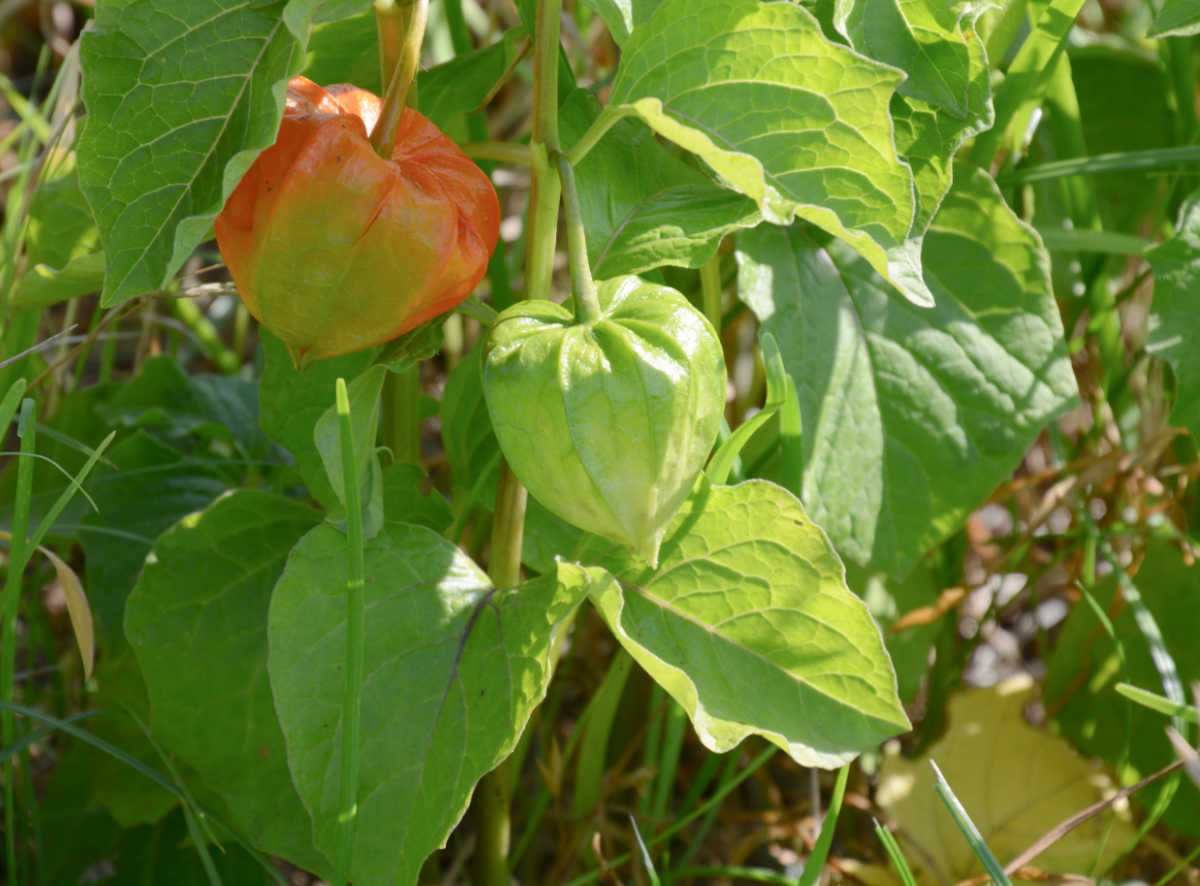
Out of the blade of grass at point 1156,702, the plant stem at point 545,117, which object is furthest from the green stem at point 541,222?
the blade of grass at point 1156,702

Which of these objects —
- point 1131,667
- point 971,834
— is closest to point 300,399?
point 971,834

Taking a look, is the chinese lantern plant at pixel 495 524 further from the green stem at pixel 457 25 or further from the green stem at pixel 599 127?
the green stem at pixel 457 25

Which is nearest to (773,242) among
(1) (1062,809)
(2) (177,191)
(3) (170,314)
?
(2) (177,191)

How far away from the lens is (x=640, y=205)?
2.44ft

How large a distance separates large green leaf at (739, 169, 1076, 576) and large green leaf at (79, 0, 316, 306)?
364mm

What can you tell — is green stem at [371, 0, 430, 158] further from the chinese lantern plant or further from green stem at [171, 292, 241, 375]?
green stem at [171, 292, 241, 375]

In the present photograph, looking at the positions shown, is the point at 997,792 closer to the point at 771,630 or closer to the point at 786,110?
the point at 771,630

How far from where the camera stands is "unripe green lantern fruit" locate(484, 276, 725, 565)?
21.4 inches

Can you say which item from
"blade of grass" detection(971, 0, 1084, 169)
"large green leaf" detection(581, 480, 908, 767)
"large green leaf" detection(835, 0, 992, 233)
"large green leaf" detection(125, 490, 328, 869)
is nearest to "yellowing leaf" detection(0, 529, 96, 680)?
"large green leaf" detection(125, 490, 328, 869)

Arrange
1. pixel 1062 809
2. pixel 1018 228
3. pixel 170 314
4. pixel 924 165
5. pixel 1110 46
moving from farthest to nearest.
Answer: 1. pixel 170 314
2. pixel 1110 46
3. pixel 1062 809
4. pixel 1018 228
5. pixel 924 165

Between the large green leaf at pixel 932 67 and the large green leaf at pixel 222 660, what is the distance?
48 cm

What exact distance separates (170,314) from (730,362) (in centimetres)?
83

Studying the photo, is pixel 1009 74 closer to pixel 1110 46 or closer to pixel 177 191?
pixel 1110 46

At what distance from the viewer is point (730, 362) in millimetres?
1193
